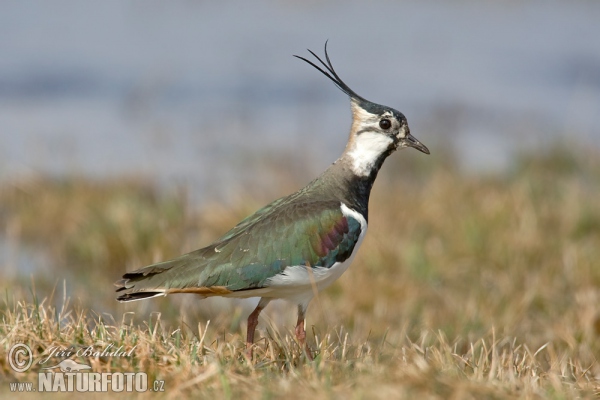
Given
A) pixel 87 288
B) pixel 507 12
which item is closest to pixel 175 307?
pixel 87 288

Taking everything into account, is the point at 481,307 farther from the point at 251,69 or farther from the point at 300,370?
the point at 251,69

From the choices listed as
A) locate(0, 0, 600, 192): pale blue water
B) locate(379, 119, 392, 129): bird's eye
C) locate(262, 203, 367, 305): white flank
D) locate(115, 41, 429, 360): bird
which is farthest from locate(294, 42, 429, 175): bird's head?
locate(0, 0, 600, 192): pale blue water

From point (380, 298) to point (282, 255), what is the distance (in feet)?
7.80

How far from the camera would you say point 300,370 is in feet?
→ 13.6

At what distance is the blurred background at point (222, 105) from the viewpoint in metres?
8.20

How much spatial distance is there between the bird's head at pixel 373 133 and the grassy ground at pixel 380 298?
994mm

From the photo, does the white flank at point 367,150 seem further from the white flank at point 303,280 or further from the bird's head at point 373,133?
the white flank at point 303,280

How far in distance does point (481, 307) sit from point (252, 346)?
300 centimetres

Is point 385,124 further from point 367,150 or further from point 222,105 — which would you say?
point 222,105

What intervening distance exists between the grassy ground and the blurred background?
0.05 m

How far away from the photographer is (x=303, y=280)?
193 inches

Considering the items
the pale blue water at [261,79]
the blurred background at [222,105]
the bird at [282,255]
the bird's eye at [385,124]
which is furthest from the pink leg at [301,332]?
the pale blue water at [261,79]

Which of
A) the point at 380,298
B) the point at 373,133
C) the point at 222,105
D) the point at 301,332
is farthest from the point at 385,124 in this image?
the point at 222,105

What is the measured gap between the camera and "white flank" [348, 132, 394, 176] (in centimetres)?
543
